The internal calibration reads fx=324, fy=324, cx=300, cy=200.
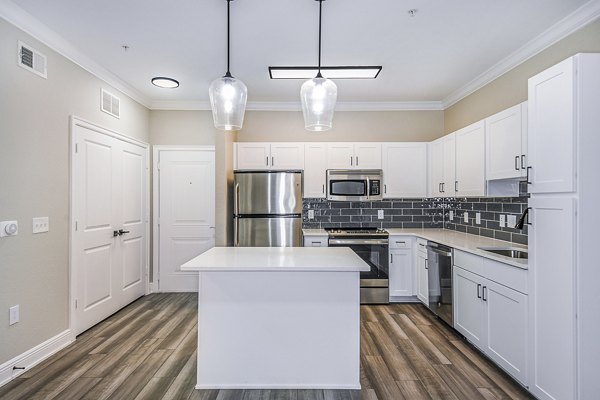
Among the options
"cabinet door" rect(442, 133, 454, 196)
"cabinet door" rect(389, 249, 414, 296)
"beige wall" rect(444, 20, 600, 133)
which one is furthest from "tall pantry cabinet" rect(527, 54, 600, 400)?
"cabinet door" rect(389, 249, 414, 296)

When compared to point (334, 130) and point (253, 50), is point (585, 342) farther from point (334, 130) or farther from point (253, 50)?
point (334, 130)

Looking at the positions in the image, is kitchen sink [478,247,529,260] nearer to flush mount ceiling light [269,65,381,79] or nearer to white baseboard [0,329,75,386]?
flush mount ceiling light [269,65,381,79]

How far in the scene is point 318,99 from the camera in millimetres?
1909

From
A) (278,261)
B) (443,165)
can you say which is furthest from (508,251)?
(278,261)

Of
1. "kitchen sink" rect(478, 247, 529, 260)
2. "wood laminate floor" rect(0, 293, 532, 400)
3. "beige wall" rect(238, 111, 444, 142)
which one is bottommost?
"wood laminate floor" rect(0, 293, 532, 400)

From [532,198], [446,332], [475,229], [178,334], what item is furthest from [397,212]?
[178,334]

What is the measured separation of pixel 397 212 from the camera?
4621 mm

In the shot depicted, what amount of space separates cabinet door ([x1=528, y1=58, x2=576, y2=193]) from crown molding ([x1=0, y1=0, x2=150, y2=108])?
11.9 ft

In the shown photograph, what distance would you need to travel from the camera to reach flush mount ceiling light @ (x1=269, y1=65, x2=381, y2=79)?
3322mm

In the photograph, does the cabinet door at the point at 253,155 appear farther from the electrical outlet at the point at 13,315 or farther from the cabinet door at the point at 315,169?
the electrical outlet at the point at 13,315

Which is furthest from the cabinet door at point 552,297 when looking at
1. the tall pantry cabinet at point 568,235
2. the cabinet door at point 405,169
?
the cabinet door at point 405,169

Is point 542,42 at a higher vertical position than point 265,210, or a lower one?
higher

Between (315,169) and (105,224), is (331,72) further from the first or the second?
(105,224)

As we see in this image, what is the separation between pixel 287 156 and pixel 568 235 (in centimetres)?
310
